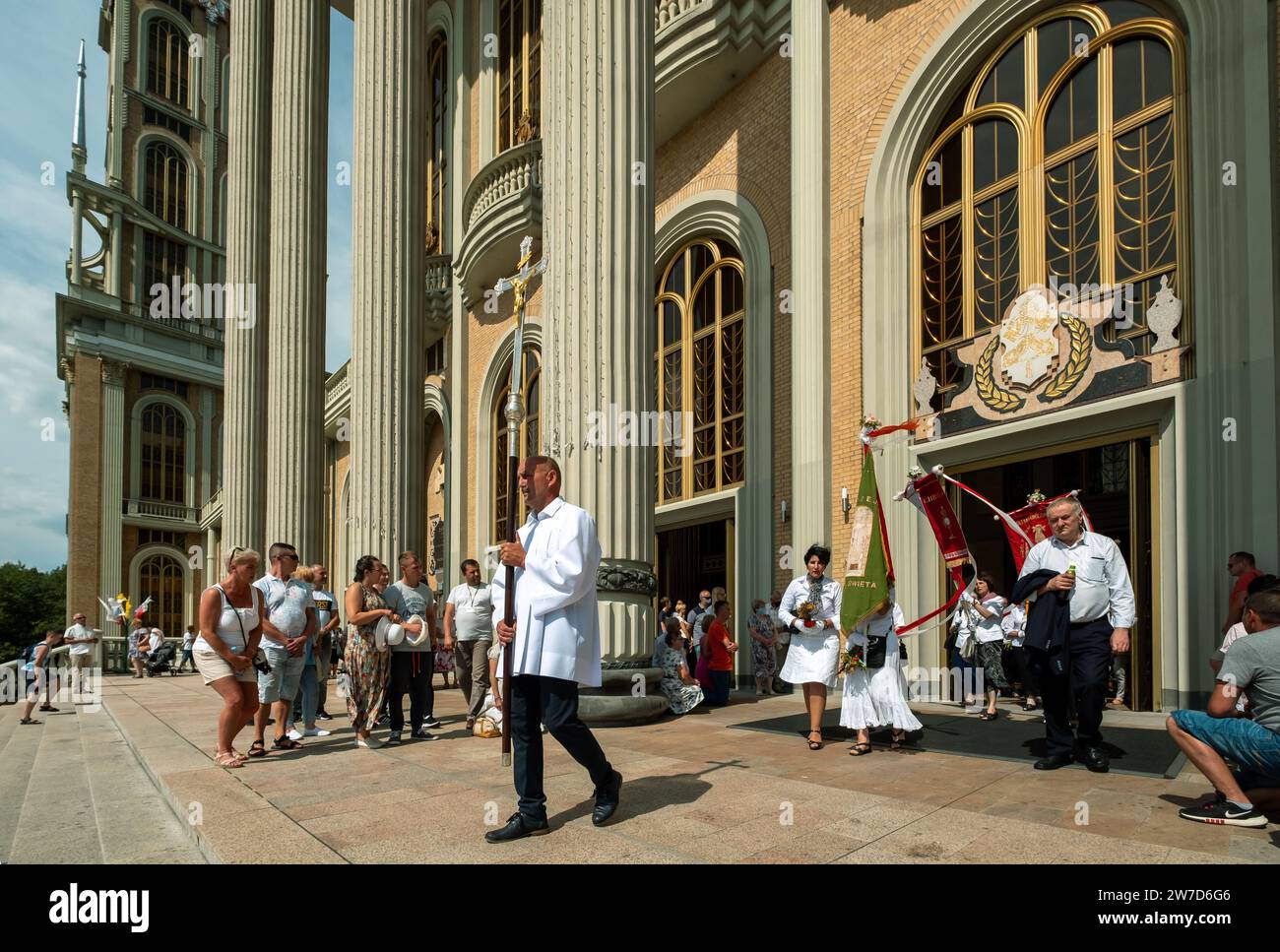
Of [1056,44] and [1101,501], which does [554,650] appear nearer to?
[1056,44]

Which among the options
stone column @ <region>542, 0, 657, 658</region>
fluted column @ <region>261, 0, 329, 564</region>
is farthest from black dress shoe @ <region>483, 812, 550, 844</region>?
fluted column @ <region>261, 0, 329, 564</region>

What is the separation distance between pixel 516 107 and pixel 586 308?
14634mm

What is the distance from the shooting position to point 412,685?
9312mm

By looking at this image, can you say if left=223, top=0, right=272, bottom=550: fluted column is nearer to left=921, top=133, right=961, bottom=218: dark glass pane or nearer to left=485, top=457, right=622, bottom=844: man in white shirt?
left=921, top=133, right=961, bottom=218: dark glass pane

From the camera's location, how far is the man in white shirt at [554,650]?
4922mm

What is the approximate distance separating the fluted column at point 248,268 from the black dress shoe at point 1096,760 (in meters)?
17.3

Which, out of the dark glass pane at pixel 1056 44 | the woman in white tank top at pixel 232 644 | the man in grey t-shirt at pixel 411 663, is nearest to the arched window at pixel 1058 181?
the dark glass pane at pixel 1056 44

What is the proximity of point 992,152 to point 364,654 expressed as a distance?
34.3 feet

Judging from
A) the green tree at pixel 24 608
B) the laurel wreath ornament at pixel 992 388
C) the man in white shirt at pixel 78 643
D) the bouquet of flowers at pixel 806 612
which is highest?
the laurel wreath ornament at pixel 992 388

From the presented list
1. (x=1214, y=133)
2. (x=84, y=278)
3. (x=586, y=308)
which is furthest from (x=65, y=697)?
(x=84, y=278)

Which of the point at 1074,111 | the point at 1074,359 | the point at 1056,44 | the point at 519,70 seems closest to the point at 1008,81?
the point at 1056,44

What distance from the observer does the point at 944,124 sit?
1273cm

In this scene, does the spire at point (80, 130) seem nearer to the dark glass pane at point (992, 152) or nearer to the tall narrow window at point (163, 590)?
the tall narrow window at point (163, 590)

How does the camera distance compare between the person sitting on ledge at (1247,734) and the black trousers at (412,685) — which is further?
the black trousers at (412,685)
